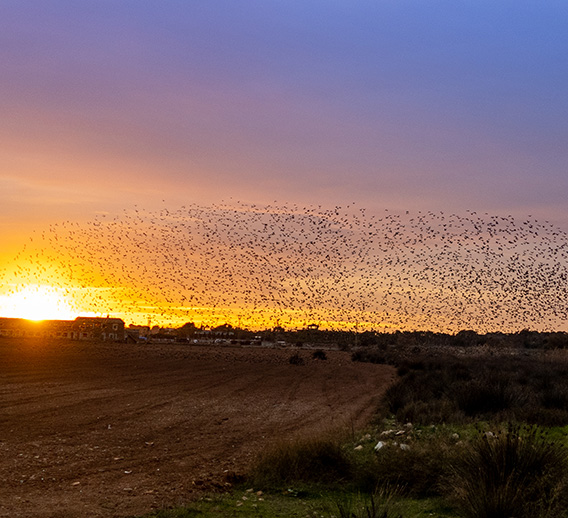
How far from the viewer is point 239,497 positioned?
36.8 feet

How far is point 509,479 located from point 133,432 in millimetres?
11084

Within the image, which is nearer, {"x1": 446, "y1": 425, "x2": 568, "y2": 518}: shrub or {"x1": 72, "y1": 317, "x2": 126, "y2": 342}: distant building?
{"x1": 446, "y1": 425, "x2": 568, "y2": 518}: shrub

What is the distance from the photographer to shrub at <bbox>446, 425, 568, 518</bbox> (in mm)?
8953

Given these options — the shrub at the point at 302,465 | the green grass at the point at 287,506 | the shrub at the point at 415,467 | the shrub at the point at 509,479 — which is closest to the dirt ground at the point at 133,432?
the green grass at the point at 287,506

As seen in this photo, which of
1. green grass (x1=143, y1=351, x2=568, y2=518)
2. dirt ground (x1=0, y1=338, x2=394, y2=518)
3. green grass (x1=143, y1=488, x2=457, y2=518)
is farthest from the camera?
dirt ground (x1=0, y1=338, x2=394, y2=518)

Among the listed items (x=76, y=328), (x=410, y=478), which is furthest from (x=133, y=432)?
(x=76, y=328)

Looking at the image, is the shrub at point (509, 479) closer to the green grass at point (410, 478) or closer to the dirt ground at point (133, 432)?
the green grass at point (410, 478)

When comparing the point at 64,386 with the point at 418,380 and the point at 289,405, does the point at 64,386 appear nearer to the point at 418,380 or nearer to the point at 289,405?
the point at 289,405

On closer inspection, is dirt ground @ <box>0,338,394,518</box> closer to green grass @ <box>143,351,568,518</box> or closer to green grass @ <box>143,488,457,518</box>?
green grass @ <box>143,488,457,518</box>

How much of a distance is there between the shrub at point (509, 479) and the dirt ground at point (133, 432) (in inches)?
164

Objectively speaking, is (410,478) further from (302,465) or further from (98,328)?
(98,328)

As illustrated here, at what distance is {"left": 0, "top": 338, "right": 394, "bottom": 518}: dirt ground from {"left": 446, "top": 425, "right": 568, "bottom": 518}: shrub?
4.16 m

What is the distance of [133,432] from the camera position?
17.8 m

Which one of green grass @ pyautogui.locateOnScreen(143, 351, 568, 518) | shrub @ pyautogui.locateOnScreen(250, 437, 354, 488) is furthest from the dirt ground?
Result: green grass @ pyautogui.locateOnScreen(143, 351, 568, 518)
